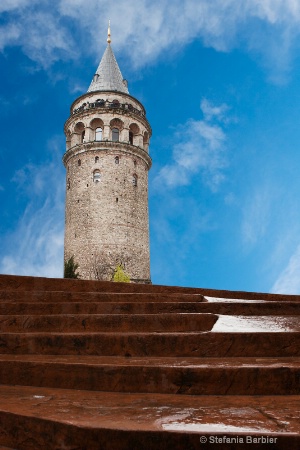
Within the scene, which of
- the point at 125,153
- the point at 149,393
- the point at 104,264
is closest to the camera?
the point at 149,393

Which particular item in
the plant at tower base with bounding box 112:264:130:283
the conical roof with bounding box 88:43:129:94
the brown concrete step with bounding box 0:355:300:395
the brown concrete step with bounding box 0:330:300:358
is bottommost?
the brown concrete step with bounding box 0:355:300:395

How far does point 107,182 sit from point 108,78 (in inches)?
362

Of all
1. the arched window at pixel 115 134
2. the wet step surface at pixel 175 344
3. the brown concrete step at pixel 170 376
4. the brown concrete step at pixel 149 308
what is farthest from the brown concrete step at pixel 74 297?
the arched window at pixel 115 134

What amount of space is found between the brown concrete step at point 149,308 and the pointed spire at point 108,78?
30.5 metres

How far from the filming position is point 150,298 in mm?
5770

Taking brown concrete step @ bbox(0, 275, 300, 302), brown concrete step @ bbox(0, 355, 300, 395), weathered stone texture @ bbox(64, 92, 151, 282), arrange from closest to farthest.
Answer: brown concrete step @ bbox(0, 355, 300, 395) → brown concrete step @ bbox(0, 275, 300, 302) → weathered stone texture @ bbox(64, 92, 151, 282)

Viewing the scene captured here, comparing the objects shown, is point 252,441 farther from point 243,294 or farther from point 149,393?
point 243,294

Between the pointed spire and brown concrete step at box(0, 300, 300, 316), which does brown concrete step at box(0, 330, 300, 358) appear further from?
the pointed spire

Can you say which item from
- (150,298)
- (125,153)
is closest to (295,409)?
(150,298)

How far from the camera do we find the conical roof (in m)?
33.7

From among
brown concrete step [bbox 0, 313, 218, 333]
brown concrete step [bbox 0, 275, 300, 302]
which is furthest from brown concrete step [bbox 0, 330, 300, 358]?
brown concrete step [bbox 0, 275, 300, 302]

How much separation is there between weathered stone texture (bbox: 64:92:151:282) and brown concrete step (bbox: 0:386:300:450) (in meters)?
26.9

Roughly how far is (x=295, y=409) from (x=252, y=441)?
546 mm

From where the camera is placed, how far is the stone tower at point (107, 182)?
30.0 m
